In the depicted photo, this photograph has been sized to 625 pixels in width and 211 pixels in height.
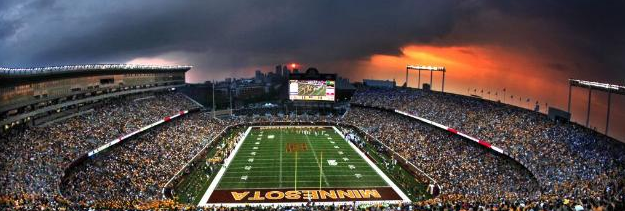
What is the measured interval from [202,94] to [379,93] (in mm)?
38984

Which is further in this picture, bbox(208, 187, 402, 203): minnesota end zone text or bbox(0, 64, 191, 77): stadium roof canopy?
bbox(0, 64, 191, 77): stadium roof canopy

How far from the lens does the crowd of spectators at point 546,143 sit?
83.1 ft

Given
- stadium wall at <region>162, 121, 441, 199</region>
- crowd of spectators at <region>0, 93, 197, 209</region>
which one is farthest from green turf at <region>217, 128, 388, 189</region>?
crowd of spectators at <region>0, 93, 197, 209</region>

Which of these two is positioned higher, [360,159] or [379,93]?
[379,93]

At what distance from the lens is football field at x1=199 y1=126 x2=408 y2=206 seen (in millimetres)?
32594

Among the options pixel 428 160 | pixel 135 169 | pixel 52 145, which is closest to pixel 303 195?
Answer: pixel 428 160

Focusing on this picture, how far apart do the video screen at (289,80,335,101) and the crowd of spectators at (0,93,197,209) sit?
2273 cm

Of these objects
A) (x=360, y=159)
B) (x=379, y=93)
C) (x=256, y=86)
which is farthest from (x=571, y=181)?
(x=256, y=86)

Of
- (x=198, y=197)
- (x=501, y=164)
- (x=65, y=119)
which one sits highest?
(x=65, y=119)

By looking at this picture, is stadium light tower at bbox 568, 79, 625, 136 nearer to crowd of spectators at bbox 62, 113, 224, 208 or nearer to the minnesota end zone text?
the minnesota end zone text

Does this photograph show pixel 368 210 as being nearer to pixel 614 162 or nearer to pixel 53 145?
pixel 614 162

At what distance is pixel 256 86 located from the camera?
4496 inches

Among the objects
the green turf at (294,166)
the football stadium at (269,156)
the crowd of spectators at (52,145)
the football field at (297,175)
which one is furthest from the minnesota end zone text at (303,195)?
the crowd of spectators at (52,145)

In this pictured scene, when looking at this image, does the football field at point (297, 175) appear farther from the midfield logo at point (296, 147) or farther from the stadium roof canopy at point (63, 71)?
the stadium roof canopy at point (63, 71)
